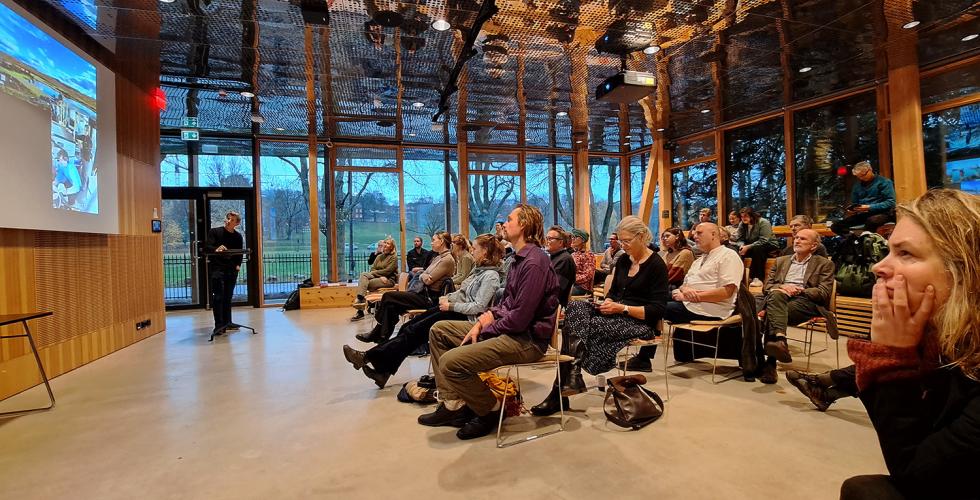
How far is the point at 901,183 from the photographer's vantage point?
6.04 metres

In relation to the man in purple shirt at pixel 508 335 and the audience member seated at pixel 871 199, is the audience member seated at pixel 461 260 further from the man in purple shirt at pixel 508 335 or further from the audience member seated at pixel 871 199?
the audience member seated at pixel 871 199

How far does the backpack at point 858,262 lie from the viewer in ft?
15.1

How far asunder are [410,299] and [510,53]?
302cm

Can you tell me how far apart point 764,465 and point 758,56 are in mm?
5086

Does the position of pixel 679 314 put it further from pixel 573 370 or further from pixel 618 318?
pixel 573 370

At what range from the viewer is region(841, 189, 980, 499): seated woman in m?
0.87

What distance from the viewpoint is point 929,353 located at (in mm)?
941

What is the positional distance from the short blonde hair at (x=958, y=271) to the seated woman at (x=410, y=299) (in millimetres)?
3925

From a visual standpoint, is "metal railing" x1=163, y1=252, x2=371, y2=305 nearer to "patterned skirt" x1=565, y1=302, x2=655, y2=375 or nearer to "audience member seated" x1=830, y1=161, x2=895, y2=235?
"patterned skirt" x1=565, y1=302, x2=655, y2=375

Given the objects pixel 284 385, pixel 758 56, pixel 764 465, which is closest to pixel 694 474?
pixel 764 465

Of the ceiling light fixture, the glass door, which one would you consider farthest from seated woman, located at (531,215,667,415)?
the glass door

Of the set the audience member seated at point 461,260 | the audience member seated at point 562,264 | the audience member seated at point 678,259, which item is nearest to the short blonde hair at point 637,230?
the audience member seated at point 562,264

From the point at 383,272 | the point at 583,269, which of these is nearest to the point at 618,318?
the point at 583,269

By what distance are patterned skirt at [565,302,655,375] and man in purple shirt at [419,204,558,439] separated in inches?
21.7
